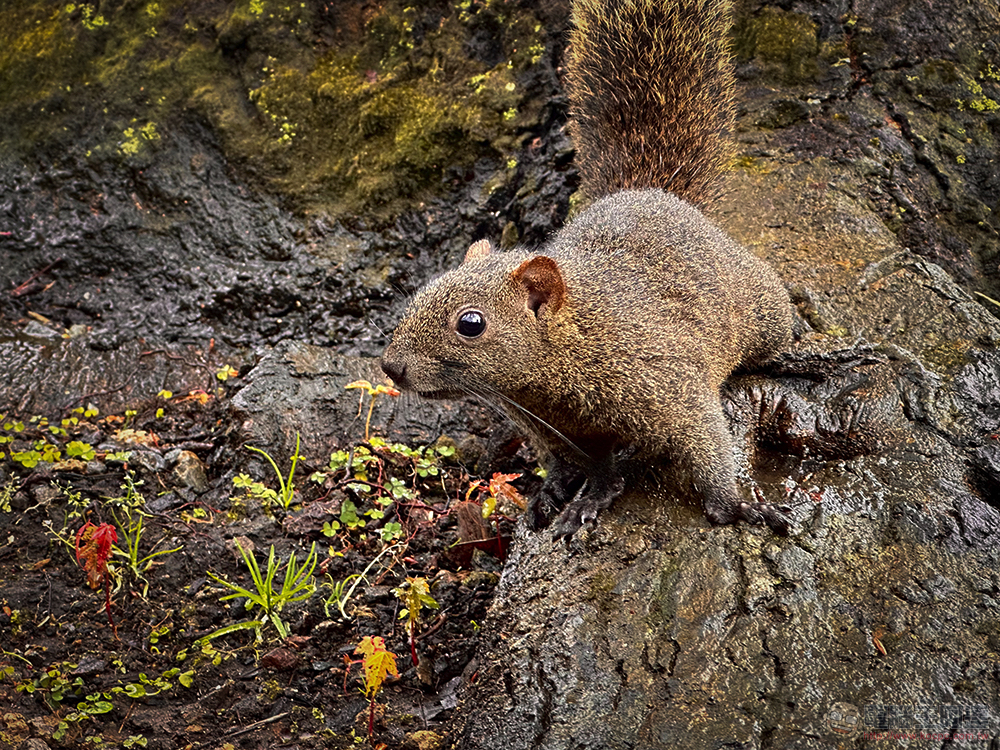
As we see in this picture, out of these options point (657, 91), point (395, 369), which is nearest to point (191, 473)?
point (395, 369)

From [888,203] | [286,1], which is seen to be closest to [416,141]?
[286,1]

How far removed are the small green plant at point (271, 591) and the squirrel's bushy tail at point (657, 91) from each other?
2644 millimetres

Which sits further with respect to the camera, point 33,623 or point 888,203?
point 888,203

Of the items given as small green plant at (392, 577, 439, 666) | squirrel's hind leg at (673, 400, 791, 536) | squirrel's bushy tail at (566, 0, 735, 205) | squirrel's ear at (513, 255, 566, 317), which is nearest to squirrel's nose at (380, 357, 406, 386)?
squirrel's ear at (513, 255, 566, 317)

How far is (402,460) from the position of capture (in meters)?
5.01

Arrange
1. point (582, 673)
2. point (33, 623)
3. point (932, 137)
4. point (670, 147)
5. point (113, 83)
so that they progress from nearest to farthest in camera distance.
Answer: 1. point (582, 673)
2. point (33, 623)
3. point (670, 147)
4. point (932, 137)
5. point (113, 83)

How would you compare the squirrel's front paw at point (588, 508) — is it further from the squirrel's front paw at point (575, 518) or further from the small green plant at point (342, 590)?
the small green plant at point (342, 590)

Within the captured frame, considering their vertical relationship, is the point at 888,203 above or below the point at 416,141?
below

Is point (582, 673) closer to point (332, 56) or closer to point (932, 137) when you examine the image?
point (932, 137)

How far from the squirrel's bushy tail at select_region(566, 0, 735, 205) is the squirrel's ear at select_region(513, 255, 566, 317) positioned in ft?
4.88

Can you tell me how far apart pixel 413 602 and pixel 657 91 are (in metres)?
2.92

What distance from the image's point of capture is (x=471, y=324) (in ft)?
11.2

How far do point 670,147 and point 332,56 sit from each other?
114 inches

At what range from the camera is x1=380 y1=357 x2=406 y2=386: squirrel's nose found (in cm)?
342
